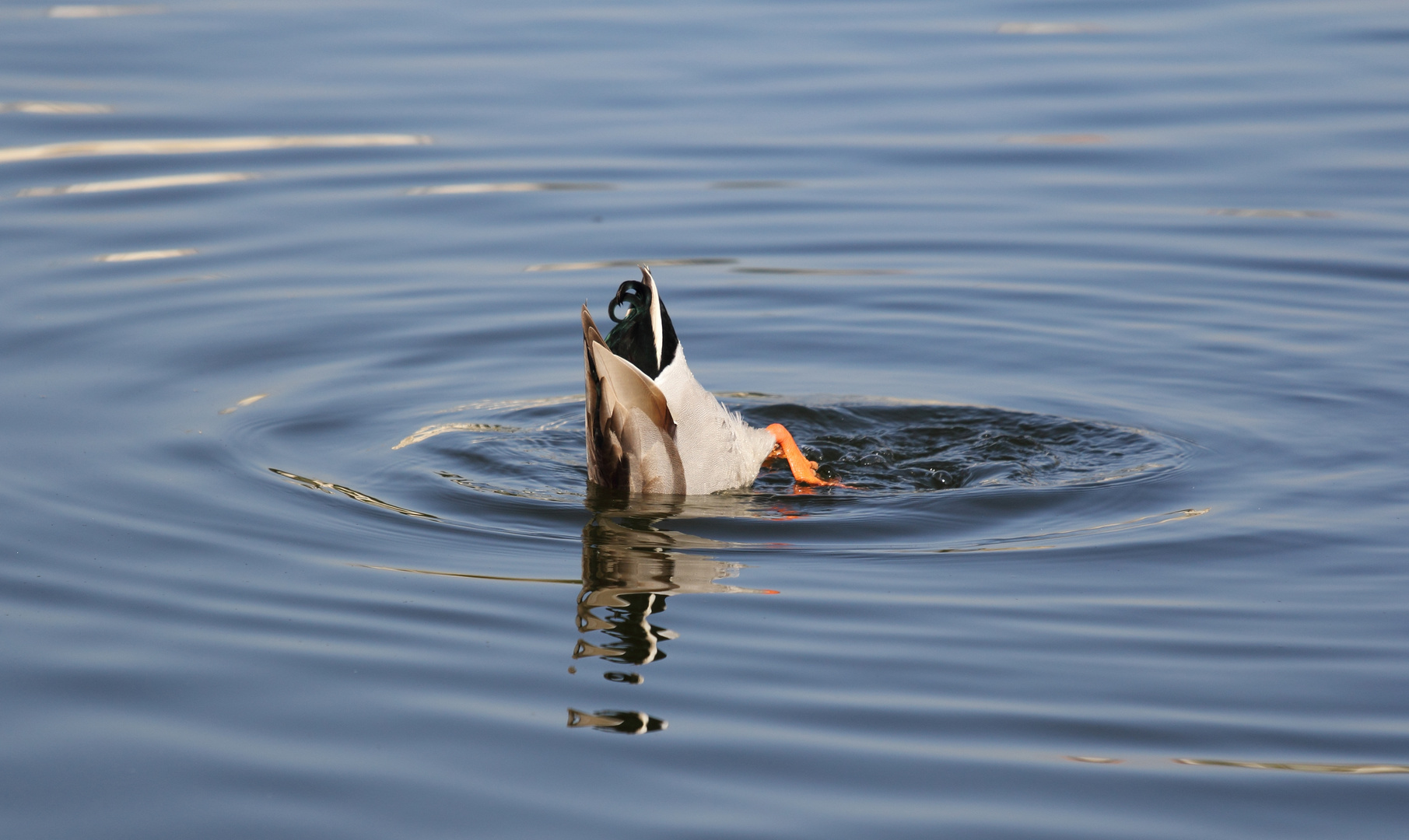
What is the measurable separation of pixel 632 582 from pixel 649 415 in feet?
2.71

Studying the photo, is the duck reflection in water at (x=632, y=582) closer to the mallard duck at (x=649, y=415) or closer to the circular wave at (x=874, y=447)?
the mallard duck at (x=649, y=415)

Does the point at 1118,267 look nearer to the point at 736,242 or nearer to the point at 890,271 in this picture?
the point at 890,271

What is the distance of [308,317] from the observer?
7719 mm

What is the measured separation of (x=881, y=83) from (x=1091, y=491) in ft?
23.8

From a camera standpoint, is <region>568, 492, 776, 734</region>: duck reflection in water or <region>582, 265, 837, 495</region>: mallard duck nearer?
<region>568, 492, 776, 734</region>: duck reflection in water

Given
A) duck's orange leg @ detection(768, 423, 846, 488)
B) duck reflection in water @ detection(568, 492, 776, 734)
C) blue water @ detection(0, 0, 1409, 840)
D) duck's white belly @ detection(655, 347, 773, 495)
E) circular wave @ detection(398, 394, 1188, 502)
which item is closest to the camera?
blue water @ detection(0, 0, 1409, 840)

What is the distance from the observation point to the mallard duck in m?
5.21

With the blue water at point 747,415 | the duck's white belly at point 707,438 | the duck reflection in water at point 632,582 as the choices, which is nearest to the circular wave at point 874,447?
the blue water at point 747,415

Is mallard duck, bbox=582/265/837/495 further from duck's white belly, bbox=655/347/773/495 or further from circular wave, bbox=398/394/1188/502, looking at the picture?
circular wave, bbox=398/394/1188/502

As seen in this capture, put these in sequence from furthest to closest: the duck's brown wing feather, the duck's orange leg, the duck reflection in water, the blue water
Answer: the duck's orange leg → the duck's brown wing feather → the duck reflection in water → the blue water

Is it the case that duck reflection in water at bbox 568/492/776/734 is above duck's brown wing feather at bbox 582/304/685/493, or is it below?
below

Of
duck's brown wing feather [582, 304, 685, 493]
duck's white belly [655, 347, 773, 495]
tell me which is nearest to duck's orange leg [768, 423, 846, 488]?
duck's white belly [655, 347, 773, 495]

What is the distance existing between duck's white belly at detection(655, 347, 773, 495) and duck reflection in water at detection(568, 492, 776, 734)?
170mm

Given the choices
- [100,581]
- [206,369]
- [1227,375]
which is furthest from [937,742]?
[206,369]
